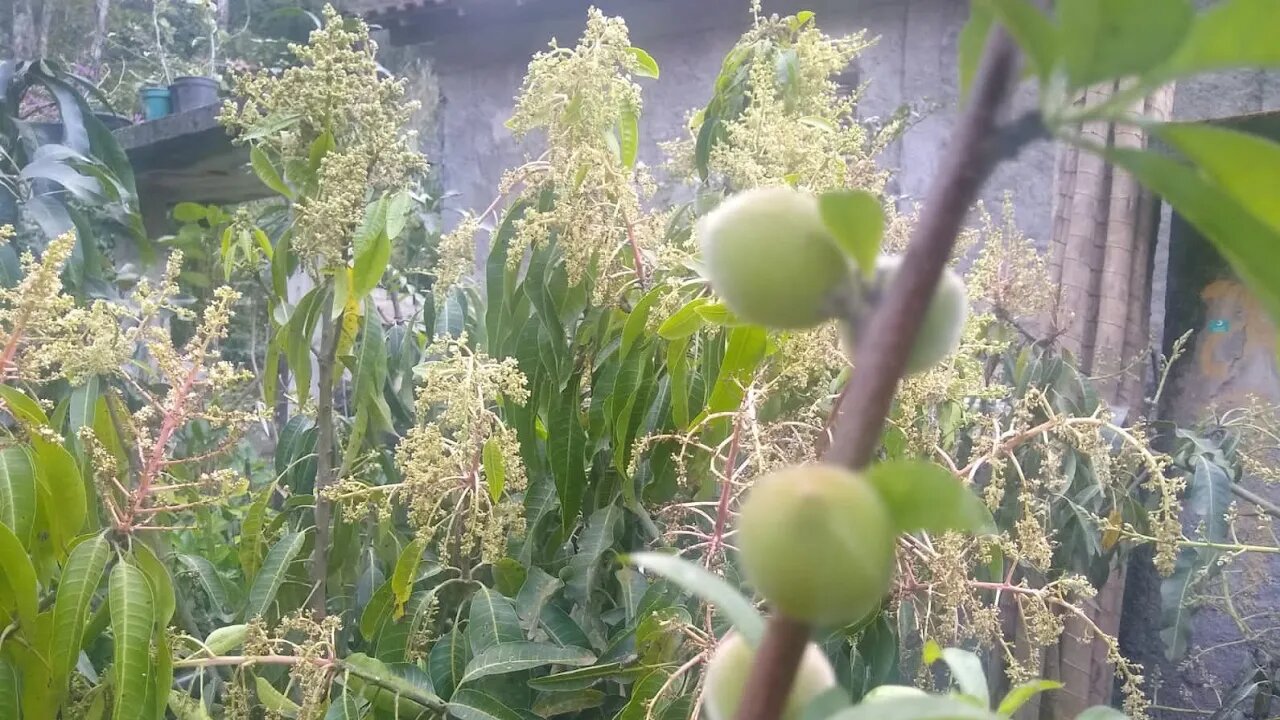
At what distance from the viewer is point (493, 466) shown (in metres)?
0.78

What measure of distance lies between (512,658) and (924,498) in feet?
2.05

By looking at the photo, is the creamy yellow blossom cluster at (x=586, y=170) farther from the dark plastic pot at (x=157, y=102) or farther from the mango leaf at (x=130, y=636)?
the dark plastic pot at (x=157, y=102)

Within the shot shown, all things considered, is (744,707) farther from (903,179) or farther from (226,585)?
(903,179)

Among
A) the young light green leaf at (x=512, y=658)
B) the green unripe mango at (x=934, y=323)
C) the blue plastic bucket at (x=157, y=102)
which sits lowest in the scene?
the young light green leaf at (x=512, y=658)

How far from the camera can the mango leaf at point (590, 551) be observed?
883 millimetres

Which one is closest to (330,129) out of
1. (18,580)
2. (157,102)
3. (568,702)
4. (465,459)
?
(465,459)

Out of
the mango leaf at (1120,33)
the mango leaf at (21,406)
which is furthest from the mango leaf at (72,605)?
the mango leaf at (1120,33)

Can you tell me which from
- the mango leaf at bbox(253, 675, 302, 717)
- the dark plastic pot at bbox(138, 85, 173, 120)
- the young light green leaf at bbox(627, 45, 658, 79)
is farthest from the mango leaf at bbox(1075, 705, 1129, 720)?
the dark plastic pot at bbox(138, 85, 173, 120)

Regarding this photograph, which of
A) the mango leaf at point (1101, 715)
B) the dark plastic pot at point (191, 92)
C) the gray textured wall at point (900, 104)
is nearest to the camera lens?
the mango leaf at point (1101, 715)

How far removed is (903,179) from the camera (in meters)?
2.50

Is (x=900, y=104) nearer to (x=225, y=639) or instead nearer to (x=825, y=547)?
(x=225, y=639)

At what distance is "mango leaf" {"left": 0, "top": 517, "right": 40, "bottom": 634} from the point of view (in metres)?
0.75

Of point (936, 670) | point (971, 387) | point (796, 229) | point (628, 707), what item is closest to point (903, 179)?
point (936, 670)

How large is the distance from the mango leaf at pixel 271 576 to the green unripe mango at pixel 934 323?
81 centimetres
